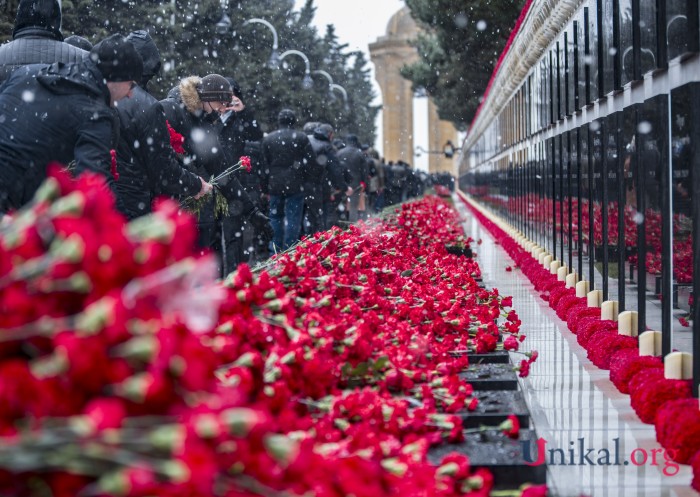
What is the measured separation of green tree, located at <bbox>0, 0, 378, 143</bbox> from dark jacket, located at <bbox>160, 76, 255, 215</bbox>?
9929 millimetres

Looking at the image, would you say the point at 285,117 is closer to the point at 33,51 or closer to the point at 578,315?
the point at 33,51

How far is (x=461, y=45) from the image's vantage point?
3222 centimetres

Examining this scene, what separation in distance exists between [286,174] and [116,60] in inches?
338

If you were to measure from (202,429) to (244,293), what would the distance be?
1588 millimetres

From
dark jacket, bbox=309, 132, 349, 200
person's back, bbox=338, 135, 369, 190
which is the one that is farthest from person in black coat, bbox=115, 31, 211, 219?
person's back, bbox=338, 135, 369, 190

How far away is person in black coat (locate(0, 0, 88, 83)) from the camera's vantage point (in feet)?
22.8

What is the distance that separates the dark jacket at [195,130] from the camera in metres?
8.12

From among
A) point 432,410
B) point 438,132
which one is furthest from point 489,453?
point 438,132

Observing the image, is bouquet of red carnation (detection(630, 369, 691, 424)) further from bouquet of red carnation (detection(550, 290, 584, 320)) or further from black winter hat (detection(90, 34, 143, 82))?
bouquet of red carnation (detection(550, 290, 584, 320))

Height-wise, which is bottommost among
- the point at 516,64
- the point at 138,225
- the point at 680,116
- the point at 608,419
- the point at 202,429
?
the point at 608,419

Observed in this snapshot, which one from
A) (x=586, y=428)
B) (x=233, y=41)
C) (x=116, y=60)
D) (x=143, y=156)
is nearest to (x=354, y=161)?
(x=233, y=41)

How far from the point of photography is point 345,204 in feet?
73.3

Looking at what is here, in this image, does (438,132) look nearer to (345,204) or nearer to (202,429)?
(345,204)

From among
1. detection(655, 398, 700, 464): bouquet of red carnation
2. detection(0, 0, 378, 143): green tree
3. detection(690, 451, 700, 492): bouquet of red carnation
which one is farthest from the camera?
detection(0, 0, 378, 143): green tree
